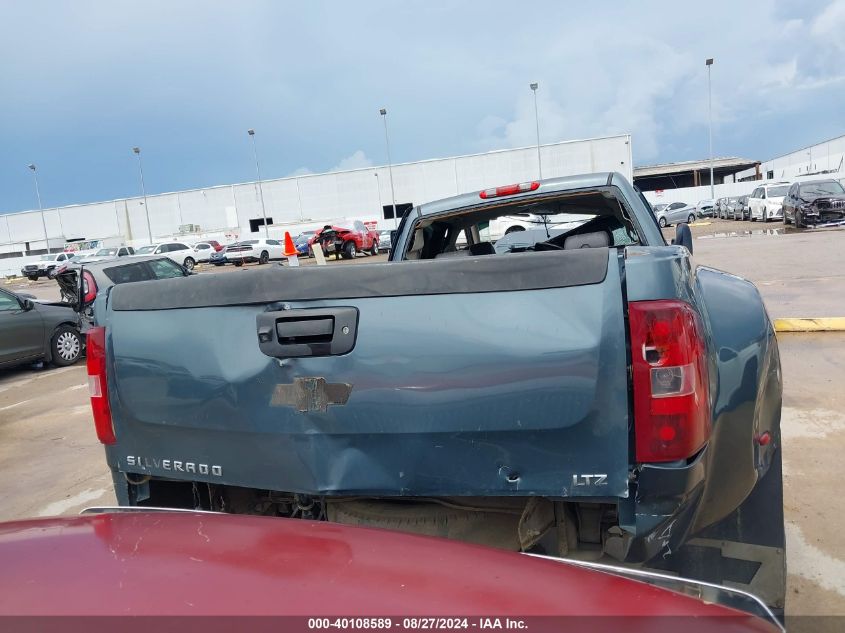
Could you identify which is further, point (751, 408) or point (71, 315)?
point (71, 315)

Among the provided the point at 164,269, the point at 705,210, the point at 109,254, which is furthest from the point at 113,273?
the point at 705,210

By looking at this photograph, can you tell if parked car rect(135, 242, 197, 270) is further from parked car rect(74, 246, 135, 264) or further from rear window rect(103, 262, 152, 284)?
rear window rect(103, 262, 152, 284)

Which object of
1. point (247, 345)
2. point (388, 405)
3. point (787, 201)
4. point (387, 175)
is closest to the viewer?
point (388, 405)

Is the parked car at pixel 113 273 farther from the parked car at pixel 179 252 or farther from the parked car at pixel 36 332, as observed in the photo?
the parked car at pixel 179 252

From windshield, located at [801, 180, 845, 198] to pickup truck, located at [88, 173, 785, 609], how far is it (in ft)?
77.3

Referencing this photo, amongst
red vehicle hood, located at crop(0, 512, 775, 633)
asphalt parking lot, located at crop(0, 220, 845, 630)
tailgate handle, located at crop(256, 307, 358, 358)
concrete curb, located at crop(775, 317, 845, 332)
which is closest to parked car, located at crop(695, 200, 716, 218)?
asphalt parking lot, located at crop(0, 220, 845, 630)

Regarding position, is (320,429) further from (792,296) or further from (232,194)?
(232,194)

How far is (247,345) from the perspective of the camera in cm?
203

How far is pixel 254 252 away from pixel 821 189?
28.4m

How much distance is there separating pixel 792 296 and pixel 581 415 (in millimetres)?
9237

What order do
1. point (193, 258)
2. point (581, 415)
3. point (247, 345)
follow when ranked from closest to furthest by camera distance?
1. point (581, 415)
2. point (247, 345)
3. point (193, 258)

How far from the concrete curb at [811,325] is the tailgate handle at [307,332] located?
22.5ft

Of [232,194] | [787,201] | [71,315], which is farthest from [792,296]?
[232,194]

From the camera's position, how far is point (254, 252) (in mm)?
37094
